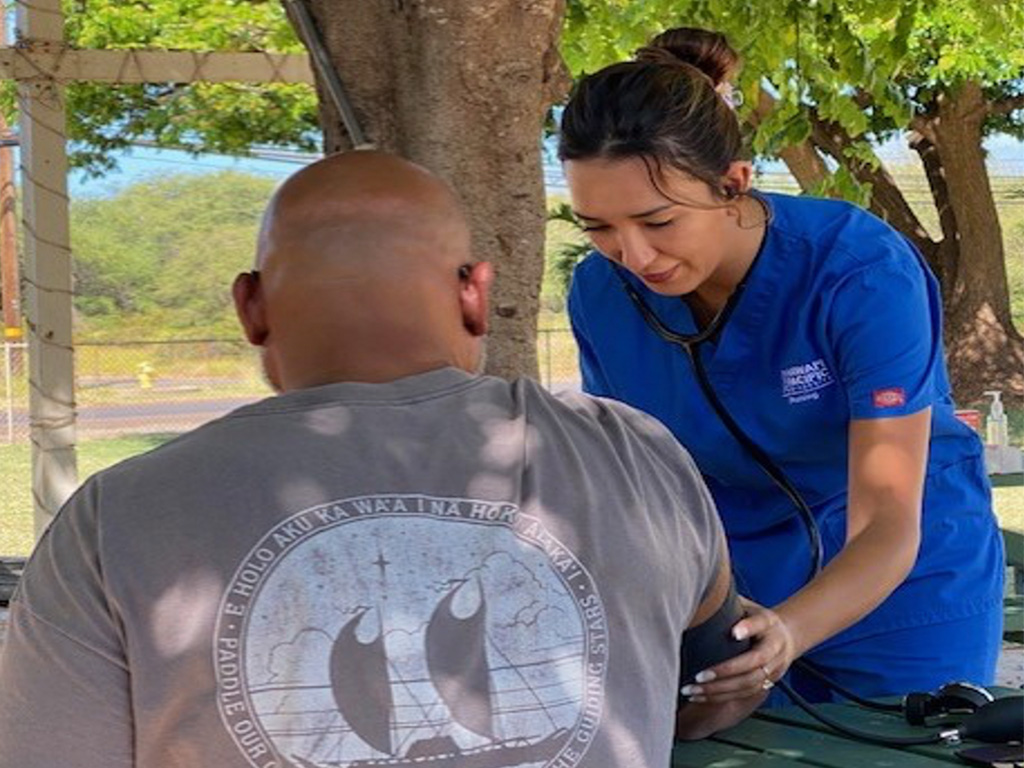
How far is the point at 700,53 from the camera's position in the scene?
2469 millimetres

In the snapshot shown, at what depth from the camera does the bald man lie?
1305 mm

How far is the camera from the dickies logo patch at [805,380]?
2211mm

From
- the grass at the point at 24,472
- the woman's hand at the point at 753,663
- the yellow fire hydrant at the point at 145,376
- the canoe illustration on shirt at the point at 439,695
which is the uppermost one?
the canoe illustration on shirt at the point at 439,695

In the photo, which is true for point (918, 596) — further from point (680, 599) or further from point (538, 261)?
point (538, 261)

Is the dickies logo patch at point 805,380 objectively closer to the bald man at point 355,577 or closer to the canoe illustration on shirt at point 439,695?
the bald man at point 355,577

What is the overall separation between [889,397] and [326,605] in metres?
1.01

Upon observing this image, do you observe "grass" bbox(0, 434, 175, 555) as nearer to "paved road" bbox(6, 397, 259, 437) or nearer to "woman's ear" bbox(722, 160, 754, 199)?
"paved road" bbox(6, 397, 259, 437)

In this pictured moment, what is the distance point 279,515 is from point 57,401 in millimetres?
5414

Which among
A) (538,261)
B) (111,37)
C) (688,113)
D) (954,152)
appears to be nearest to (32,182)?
(538,261)

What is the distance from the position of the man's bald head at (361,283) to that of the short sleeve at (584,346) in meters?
0.93

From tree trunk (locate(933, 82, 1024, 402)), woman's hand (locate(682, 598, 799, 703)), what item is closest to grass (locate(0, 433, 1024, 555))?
tree trunk (locate(933, 82, 1024, 402))

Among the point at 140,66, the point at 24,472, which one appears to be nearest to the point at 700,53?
the point at 140,66

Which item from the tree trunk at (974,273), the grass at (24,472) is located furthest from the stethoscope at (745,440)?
the tree trunk at (974,273)

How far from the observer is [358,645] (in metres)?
1.30
